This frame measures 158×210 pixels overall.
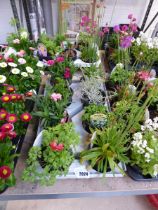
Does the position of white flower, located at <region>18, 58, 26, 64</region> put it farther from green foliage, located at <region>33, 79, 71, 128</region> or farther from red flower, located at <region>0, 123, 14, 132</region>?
red flower, located at <region>0, 123, 14, 132</region>

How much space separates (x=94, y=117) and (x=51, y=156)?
0.29m

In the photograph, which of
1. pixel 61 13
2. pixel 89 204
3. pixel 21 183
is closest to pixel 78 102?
pixel 21 183

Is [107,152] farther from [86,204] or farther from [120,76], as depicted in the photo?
[86,204]

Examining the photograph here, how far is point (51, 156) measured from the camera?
0.73m

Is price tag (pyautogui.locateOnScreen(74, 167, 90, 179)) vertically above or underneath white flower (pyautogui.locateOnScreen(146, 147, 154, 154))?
underneath

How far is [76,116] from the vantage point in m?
1.04

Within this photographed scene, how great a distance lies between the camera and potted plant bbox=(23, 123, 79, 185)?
71 cm

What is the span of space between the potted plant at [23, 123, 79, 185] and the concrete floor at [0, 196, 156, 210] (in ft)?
1.93

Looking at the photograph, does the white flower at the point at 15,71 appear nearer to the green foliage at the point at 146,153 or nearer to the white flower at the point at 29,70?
the white flower at the point at 29,70

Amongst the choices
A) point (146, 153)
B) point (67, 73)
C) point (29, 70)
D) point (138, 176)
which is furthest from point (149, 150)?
point (29, 70)

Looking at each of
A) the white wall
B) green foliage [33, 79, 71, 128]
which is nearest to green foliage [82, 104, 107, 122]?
green foliage [33, 79, 71, 128]

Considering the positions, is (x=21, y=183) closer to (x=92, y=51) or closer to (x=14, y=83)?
(x=14, y=83)

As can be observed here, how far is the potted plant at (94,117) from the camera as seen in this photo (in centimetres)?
90

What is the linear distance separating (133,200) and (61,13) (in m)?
1.60
